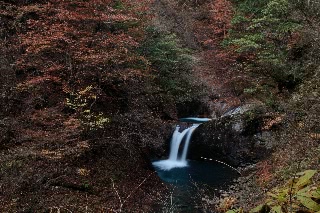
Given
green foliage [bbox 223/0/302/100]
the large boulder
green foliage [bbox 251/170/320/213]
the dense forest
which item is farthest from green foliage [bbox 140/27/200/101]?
green foliage [bbox 251/170/320/213]

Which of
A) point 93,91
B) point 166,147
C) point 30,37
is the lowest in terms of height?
point 166,147

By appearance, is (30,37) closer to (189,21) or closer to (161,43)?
(161,43)

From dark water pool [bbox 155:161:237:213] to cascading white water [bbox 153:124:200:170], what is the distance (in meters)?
0.40

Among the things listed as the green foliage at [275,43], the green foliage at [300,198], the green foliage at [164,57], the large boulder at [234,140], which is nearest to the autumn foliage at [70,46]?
the green foliage at [164,57]

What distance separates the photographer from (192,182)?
35.2 feet

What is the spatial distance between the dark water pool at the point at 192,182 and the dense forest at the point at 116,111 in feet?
0.78

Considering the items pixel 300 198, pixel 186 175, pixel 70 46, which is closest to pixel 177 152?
pixel 186 175

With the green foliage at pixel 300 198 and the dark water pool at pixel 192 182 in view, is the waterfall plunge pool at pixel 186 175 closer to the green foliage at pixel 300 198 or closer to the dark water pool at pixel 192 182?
the dark water pool at pixel 192 182

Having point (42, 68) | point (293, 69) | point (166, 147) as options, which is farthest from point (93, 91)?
point (293, 69)

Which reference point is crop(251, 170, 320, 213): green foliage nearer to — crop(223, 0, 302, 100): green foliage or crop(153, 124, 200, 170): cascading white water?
crop(223, 0, 302, 100): green foliage

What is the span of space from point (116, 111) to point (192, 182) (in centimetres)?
404

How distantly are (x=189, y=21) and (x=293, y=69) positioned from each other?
1577 cm

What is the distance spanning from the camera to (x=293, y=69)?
10492mm

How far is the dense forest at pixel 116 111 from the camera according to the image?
322 inches
